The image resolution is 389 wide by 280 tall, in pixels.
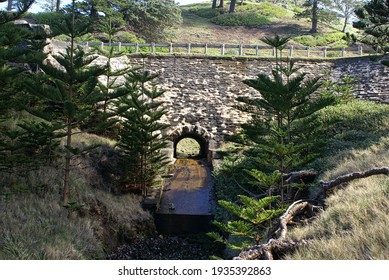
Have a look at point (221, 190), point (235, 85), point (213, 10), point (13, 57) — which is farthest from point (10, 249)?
point (213, 10)

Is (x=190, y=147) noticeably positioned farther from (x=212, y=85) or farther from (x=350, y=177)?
(x=350, y=177)

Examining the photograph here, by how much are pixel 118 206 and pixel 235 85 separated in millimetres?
9965

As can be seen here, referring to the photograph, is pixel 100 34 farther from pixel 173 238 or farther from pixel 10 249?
pixel 10 249

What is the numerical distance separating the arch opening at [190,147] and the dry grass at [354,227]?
10195mm

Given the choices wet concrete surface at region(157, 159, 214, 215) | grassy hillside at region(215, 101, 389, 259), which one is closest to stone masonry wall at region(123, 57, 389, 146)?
wet concrete surface at region(157, 159, 214, 215)

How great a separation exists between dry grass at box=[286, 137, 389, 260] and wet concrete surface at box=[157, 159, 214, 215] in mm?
4693

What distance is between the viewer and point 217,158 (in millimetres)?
13211

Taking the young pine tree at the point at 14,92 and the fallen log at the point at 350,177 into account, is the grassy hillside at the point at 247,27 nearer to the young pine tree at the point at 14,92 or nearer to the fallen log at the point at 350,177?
the young pine tree at the point at 14,92

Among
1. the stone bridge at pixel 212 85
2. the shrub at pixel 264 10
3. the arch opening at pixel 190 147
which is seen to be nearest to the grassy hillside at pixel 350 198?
the stone bridge at pixel 212 85

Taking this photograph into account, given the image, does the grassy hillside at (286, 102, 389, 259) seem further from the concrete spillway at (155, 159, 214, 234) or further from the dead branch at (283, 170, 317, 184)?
the concrete spillway at (155, 159, 214, 234)

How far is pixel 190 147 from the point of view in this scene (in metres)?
20.3

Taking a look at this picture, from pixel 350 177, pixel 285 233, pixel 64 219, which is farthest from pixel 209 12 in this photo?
pixel 285 233

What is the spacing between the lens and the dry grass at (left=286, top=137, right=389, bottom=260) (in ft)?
10.4

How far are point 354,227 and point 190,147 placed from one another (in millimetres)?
16681
